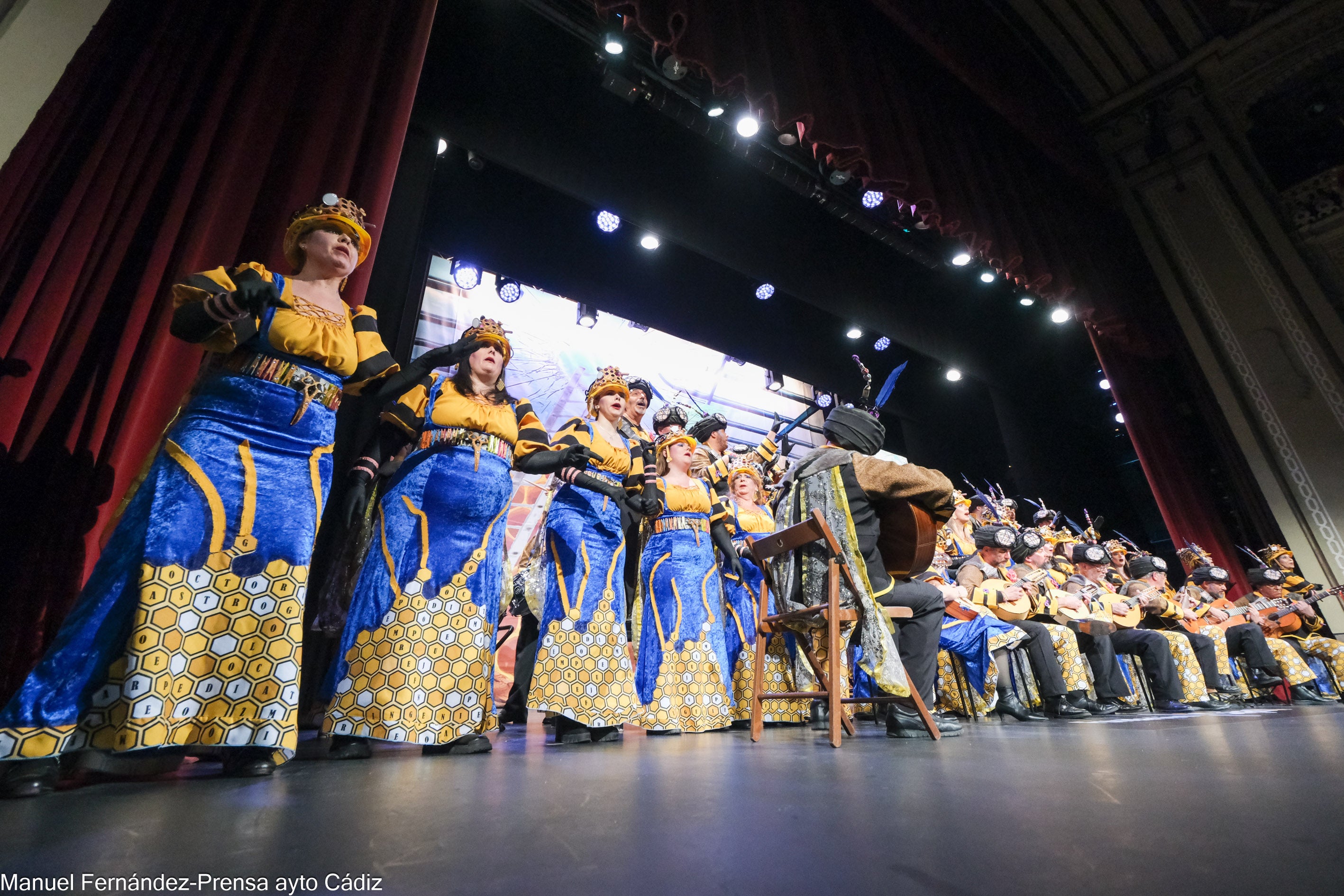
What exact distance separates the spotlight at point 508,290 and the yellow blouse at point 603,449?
263cm

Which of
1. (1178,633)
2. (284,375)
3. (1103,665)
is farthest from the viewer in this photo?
(1178,633)

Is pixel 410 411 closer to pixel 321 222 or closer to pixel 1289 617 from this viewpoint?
pixel 321 222

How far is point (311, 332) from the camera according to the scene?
1.73 metres

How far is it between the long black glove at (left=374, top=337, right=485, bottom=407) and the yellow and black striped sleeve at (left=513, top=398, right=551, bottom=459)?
13.2 inches

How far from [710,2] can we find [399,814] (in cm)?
454

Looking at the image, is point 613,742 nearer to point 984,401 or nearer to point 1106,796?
point 1106,796

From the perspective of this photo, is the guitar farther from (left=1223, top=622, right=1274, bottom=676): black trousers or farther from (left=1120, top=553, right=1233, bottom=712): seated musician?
(left=1120, top=553, right=1233, bottom=712): seated musician

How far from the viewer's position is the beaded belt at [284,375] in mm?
1649

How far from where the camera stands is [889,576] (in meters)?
2.61

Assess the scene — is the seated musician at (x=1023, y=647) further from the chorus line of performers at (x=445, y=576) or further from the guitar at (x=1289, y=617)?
the guitar at (x=1289, y=617)

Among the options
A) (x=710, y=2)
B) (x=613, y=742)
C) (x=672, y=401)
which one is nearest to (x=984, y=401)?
(x=672, y=401)

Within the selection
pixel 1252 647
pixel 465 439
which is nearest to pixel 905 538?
pixel 465 439

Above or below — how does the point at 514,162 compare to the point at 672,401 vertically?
above

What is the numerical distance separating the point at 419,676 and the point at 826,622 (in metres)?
1.71
